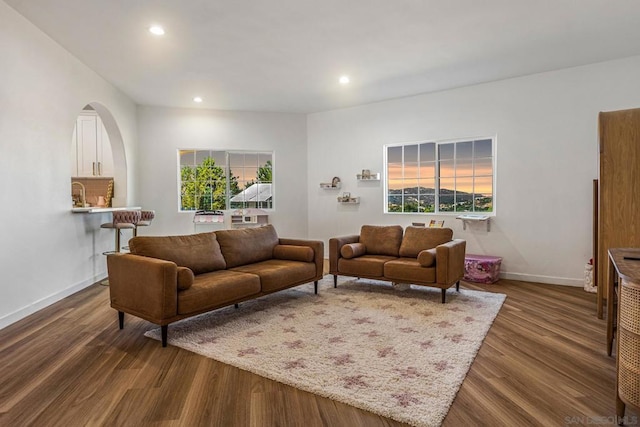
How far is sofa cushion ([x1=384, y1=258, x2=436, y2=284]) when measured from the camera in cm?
414

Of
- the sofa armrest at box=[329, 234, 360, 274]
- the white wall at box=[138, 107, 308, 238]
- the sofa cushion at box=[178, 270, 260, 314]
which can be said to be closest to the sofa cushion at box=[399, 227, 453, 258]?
the sofa armrest at box=[329, 234, 360, 274]

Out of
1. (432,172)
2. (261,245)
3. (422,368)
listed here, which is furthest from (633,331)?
(432,172)

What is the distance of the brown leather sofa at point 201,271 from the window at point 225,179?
2683mm

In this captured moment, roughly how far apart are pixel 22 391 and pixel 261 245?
8.51ft

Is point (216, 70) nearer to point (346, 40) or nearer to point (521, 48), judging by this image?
point (346, 40)

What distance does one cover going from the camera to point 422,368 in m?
2.54

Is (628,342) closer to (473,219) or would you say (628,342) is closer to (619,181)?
(619,181)

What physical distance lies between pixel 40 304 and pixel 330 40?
418 cm

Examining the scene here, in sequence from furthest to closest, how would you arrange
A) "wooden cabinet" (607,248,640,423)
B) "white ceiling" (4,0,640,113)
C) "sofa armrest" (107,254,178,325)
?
"white ceiling" (4,0,640,113) → "sofa armrest" (107,254,178,325) → "wooden cabinet" (607,248,640,423)

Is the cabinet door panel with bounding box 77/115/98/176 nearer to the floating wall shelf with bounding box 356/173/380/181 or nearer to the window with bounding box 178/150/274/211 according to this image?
the window with bounding box 178/150/274/211

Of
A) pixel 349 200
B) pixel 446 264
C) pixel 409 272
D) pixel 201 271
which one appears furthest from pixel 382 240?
pixel 201 271

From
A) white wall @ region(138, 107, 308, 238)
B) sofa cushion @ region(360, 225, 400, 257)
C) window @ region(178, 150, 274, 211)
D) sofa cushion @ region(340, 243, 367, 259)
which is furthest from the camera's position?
window @ region(178, 150, 274, 211)

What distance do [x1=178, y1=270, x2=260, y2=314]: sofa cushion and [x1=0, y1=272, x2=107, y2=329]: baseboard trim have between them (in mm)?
1740

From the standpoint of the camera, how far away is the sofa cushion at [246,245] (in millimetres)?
4113
